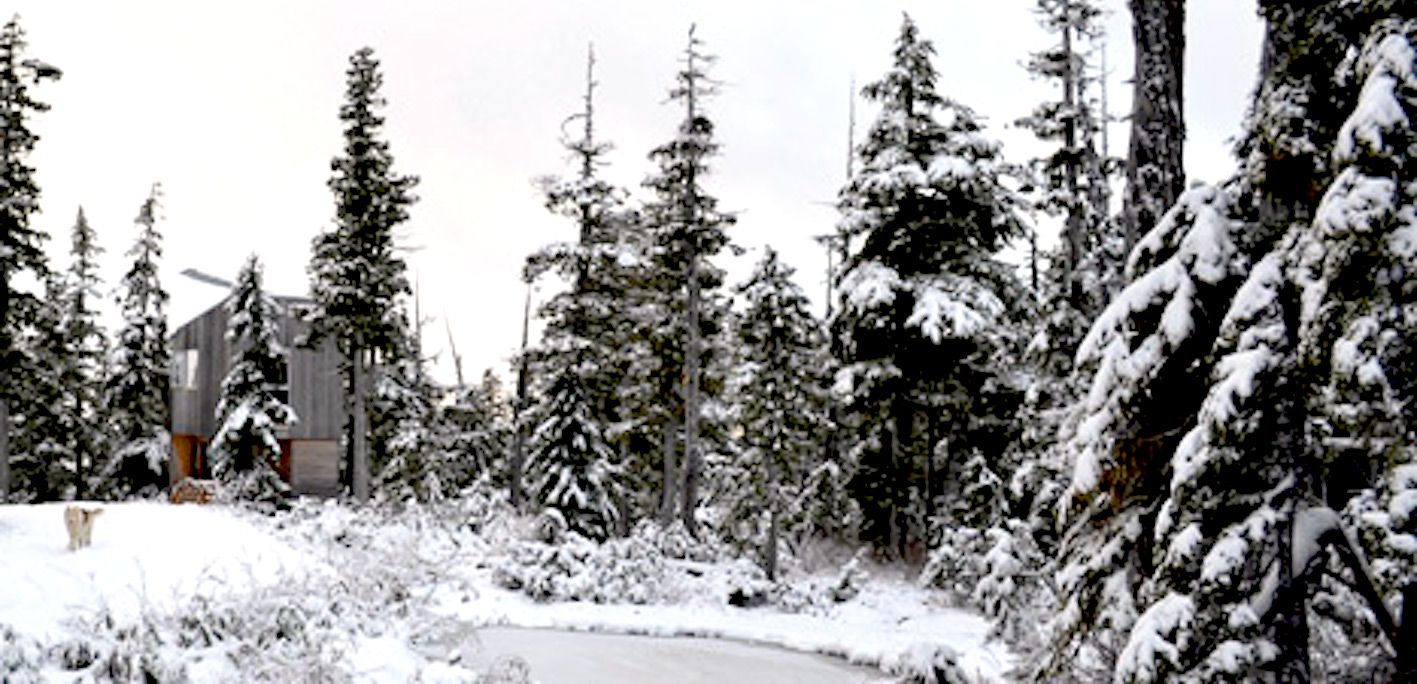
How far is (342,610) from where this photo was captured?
14.3 metres

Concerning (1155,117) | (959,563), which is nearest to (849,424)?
(959,563)

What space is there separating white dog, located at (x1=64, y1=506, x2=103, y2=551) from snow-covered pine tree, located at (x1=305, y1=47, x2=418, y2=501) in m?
14.9

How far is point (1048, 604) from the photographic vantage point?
60.8ft

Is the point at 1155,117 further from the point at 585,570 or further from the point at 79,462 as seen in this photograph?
the point at 79,462

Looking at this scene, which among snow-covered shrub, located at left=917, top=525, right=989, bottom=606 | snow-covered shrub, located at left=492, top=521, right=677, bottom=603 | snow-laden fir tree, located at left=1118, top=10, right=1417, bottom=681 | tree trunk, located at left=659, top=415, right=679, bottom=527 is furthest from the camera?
tree trunk, located at left=659, top=415, right=679, bottom=527

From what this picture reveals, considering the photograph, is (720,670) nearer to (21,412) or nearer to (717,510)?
(717,510)

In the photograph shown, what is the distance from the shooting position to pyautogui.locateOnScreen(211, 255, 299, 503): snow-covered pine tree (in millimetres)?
32062

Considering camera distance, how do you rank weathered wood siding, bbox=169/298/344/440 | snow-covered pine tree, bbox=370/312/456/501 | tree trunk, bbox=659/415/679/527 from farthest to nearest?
snow-covered pine tree, bbox=370/312/456/501, weathered wood siding, bbox=169/298/344/440, tree trunk, bbox=659/415/679/527

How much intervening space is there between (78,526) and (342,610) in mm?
6584

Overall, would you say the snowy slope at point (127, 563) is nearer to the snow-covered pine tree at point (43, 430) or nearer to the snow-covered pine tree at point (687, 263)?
the snow-covered pine tree at point (687, 263)

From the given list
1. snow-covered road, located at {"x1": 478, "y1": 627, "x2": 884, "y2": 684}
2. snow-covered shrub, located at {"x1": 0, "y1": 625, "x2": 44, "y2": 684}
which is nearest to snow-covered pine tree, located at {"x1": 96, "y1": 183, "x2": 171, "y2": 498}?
snow-covered road, located at {"x1": 478, "y1": 627, "x2": 884, "y2": 684}

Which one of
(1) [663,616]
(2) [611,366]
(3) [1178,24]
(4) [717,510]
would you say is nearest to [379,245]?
(2) [611,366]

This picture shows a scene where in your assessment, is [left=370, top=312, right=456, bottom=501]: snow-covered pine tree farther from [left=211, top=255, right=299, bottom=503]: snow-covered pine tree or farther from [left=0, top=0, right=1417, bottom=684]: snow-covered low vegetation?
[left=211, top=255, right=299, bottom=503]: snow-covered pine tree

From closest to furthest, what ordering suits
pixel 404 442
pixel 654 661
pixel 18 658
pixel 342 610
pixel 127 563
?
1. pixel 18 658
2. pixel 342 610
3. pixel 127 563
4. pixel 654 661
5. pixel 404 442
